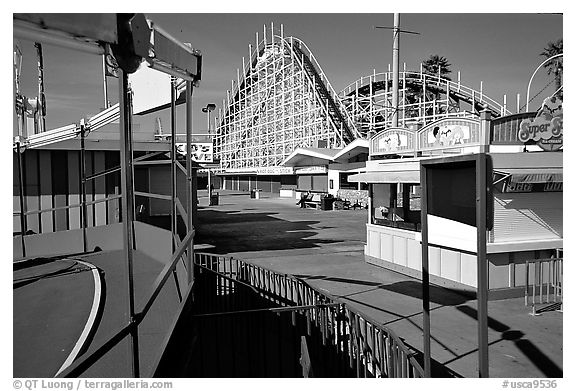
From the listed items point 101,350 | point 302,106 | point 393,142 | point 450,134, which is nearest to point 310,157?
point 302,106

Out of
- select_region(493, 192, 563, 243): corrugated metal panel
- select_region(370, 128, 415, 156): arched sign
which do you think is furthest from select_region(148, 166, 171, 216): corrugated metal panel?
select_region(493, 192, 563, 243): corrugated metal panel

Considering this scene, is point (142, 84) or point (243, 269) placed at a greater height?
point (142, 84)

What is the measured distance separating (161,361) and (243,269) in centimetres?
485

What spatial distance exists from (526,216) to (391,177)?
262cm

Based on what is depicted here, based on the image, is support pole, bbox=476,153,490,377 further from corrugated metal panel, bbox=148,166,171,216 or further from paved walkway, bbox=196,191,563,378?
corrugated metal panel, bbox=148,166,171,216

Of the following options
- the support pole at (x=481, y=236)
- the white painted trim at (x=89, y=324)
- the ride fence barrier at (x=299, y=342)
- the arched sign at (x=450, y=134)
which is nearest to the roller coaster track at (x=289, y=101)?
the arched sign at (x=450, y=134)

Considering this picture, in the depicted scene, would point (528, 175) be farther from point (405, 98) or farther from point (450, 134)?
point (405, 98)

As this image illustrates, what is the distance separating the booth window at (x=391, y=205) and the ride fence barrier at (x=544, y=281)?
9.41ft

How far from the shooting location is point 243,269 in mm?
7867

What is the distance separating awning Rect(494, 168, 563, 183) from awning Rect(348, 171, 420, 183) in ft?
5.19

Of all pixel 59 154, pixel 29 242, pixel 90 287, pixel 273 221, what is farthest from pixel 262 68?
pixel 90 287

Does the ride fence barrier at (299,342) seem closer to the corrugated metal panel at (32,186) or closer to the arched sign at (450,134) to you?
the arched sign at (450,134)

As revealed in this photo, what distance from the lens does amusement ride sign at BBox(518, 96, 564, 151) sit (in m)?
6.80
